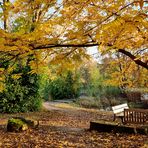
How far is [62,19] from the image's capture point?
4.69 m

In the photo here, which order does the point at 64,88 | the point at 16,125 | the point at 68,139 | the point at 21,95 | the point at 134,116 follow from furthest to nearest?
1. the point at 64,88
2. the point at 21,95
3. the point at 134,116
4. the point at 16,125
5. the point at 68,139

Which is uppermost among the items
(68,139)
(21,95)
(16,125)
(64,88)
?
(64,88)

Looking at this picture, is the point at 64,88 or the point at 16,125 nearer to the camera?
the point at 16,125

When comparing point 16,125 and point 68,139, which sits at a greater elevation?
point 16,125

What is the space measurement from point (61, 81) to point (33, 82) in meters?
11.7

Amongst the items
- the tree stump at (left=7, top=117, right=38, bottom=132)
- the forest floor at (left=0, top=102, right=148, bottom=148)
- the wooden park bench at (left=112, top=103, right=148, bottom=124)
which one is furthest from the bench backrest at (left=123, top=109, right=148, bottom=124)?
the tree stump at (left=7, top=117, right=38, bottom=132)

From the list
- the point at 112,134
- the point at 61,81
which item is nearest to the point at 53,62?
the point at 112,134

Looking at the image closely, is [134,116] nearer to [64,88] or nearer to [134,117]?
[134,117]

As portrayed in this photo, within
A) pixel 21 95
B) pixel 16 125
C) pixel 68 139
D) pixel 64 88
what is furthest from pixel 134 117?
pixel 64 88

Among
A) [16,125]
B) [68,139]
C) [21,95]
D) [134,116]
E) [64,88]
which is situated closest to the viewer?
[68,139]

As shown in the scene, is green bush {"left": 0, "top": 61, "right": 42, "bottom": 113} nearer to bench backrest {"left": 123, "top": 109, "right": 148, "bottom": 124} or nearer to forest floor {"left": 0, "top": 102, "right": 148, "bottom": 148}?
forest floor {"left": 0, "top": 102, "right": 148, "bottom": 148}

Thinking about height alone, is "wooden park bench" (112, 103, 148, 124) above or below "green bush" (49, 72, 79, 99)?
below

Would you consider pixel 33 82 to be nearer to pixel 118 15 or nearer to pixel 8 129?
pixel 8 129

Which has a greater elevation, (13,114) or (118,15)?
(118,15)
